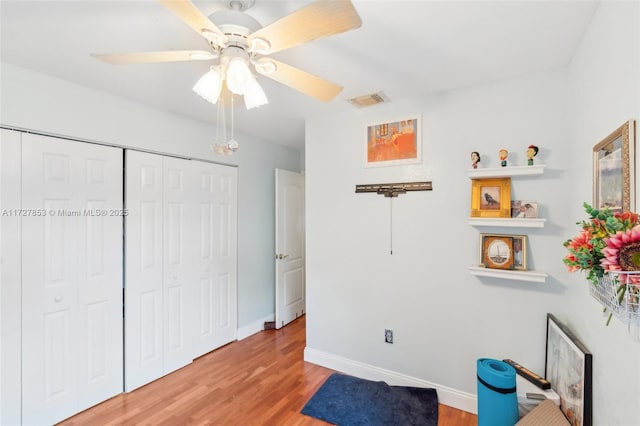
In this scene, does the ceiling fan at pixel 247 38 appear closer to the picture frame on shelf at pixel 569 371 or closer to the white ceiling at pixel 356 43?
the white ceiling at pixel 356 43

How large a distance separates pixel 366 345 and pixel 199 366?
161 cm

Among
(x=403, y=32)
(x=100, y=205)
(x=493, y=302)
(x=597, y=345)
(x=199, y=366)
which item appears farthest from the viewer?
(x=199, y=366)

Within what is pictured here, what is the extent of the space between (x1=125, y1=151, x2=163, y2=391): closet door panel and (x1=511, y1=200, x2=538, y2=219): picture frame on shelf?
9.29 ft

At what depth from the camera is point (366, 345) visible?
2.63 metres

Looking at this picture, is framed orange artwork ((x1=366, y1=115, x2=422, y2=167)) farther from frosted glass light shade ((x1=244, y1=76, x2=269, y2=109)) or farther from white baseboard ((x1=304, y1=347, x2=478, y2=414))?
white baseboard ((x1=304, y1=347, x2=478, y2=414))

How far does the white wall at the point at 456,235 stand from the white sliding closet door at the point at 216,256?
0.97 meters

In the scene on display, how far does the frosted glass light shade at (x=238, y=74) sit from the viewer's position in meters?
1.16

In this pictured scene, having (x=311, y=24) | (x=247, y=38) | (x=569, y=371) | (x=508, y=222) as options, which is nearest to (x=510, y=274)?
(x=508, y=222)

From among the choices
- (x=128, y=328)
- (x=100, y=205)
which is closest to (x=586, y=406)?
(x=128, y=328)

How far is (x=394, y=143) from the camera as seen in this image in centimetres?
249

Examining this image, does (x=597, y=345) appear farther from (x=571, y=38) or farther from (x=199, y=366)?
(x=199, y=366)

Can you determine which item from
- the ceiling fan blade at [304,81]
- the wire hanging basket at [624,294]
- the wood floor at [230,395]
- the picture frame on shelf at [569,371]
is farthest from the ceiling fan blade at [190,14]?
the wood floor at [230,395]

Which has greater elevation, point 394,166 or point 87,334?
point 394,166

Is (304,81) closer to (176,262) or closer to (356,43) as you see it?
(356,43)
